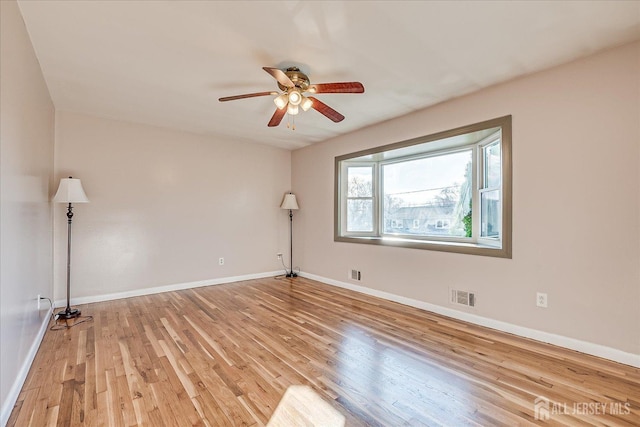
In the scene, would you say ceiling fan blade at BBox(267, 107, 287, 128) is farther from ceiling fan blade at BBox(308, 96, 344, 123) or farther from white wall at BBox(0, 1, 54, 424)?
white wall at BBox(0, 1, 54, 424)

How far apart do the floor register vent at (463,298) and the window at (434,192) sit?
0.47m

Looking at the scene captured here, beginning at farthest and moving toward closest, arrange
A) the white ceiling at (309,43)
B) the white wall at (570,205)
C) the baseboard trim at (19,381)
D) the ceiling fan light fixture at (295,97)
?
the ceiling fan light fixture at (295,97) < the white wall at (570,205) < the white ceiling at (309,43) < the baseboard trim at (19,381)

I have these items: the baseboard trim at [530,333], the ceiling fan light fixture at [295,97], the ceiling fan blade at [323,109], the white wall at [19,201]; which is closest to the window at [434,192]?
the baseboard trim at [530,333]

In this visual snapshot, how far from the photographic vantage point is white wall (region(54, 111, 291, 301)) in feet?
12.6

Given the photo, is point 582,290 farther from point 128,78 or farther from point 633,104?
point 128,78

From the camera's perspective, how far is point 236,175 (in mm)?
5156

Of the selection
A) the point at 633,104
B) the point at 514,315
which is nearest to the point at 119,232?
the point at 514,315

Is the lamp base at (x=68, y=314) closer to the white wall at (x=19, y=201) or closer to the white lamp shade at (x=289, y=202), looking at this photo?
the white wall at (x=19, y=201)

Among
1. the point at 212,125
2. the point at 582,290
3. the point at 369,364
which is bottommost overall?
the point at 369,364

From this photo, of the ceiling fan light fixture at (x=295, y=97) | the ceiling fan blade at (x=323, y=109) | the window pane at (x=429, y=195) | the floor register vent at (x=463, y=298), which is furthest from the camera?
the window pane at (x=429, y=195)

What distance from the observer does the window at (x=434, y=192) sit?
3.26 m

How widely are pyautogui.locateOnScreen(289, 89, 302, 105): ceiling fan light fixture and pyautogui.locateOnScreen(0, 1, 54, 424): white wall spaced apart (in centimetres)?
179

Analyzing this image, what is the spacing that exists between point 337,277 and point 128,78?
3750 millimetres

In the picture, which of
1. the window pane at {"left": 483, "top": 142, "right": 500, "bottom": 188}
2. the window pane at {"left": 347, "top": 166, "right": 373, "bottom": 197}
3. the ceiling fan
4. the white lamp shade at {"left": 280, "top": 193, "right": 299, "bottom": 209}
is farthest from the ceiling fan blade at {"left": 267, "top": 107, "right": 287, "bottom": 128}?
the window pane at {"left": 483, "top": 142, "right": 500, "bottom": 188}
